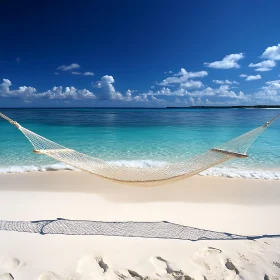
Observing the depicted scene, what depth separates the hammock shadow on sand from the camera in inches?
94.3

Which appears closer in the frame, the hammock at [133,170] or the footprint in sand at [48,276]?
the footprint in sand at [48,276]

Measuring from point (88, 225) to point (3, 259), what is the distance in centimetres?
88

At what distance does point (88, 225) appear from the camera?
266cm

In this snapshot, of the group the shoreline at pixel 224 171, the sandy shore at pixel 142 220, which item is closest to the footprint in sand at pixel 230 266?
the sandy shore at pixel 142 220

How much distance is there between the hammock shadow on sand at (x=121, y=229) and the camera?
2.40 m

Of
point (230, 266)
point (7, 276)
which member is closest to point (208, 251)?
point (230, 266)

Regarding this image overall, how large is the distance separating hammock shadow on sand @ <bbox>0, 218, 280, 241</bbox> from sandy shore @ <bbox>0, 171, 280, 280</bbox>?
90 mm

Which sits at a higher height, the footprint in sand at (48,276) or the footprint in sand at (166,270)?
the footprint in sand at (166,270)

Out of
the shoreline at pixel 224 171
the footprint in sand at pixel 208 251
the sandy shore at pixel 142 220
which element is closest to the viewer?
the sandy shore at pixel 142 220

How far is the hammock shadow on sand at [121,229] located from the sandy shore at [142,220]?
0.29ft

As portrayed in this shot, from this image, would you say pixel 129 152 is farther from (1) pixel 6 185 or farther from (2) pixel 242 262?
(2) pixel 242 262

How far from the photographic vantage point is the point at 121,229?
101 inches

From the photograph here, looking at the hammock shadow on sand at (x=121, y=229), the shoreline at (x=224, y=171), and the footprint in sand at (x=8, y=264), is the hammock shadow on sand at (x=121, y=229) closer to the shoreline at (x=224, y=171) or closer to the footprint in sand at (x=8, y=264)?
the footprint in sand at (x=8, y=264)

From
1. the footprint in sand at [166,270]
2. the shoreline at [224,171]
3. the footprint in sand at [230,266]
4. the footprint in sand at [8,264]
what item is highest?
the footprint in sand at [230,266]
